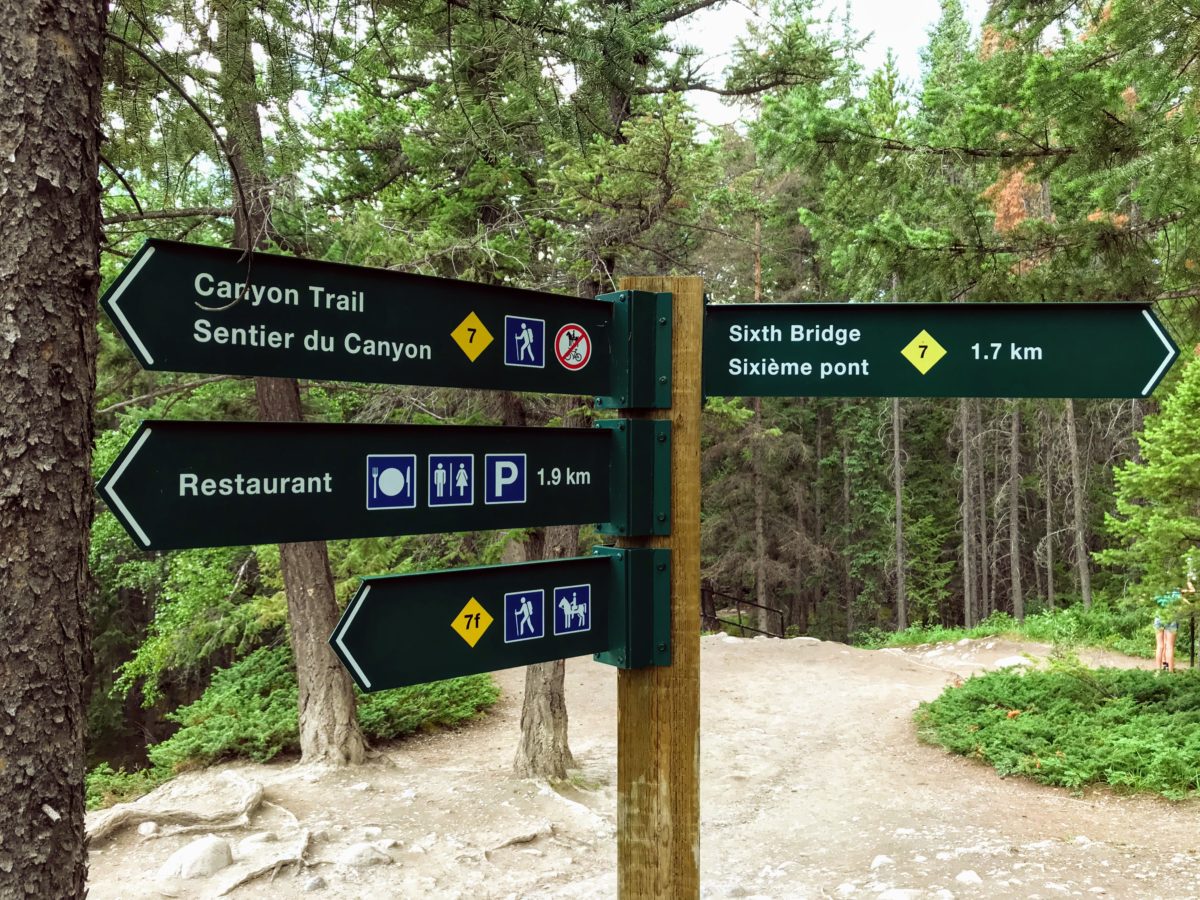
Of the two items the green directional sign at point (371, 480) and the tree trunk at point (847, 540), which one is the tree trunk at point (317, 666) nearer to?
the green directional sign at point (371, 480)

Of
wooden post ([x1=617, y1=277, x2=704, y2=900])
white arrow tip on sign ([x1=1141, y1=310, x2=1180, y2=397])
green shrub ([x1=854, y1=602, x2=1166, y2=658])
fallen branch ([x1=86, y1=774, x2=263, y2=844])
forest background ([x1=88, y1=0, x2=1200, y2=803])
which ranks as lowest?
green shrub ([x1=854, y1=602, x2=1166, y2=658])

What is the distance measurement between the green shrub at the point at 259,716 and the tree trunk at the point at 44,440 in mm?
7300

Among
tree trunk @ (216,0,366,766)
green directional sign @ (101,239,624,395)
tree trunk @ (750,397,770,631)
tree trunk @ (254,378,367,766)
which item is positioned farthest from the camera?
tree trunk @ (750,397,770,631)

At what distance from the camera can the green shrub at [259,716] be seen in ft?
30.3

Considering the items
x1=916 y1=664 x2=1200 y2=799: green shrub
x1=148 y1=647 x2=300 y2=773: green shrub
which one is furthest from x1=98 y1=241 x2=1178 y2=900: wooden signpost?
x1=148 y1=647 x2=300 y2=773: green shrub

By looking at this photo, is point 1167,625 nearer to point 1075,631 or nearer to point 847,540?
point 1075,631

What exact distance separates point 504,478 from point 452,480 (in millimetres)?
140

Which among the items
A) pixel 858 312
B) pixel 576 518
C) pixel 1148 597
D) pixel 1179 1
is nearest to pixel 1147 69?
pixel 1179 1

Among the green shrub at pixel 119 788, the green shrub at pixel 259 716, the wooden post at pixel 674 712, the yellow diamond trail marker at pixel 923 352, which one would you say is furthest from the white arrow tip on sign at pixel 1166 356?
the green shrub at pixel 119 788

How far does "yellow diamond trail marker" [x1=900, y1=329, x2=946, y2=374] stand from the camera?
2.49 metres

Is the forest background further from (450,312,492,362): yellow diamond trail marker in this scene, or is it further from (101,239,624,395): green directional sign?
(450,312,492,362): yellow diamond trail marker

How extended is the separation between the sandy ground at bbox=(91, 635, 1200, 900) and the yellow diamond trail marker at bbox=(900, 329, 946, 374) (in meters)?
3.75

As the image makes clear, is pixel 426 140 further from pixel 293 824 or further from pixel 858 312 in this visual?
pixel 858 312

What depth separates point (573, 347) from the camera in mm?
2316
